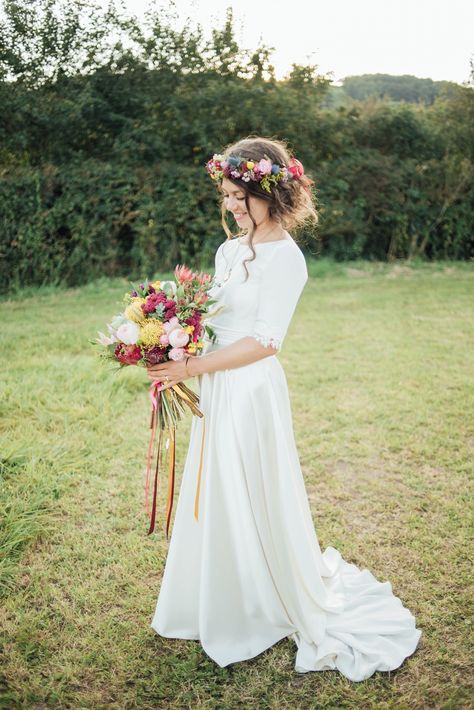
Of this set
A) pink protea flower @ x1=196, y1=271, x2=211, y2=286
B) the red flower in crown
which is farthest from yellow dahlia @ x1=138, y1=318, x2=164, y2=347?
the red flower in crown

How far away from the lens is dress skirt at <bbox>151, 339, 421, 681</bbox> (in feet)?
8.56

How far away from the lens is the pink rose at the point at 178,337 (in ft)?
7.68

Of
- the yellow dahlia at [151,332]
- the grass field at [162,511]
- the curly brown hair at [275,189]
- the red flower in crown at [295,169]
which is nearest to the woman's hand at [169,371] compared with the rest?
the yellow dahlia at [151,332]

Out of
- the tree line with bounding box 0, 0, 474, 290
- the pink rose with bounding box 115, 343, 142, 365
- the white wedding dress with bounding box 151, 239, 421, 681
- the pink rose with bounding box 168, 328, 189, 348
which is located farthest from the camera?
the tree line with bounding box 0, 0, 474, 290

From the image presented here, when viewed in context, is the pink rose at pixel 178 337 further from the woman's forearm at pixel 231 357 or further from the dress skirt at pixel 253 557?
the dress skirt at pixel 253 557

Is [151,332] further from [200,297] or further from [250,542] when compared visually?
[250,542]

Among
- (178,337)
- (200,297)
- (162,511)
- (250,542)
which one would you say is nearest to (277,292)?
(200,297)

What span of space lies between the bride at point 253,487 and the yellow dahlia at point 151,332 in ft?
0.55

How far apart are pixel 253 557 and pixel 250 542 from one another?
76mm

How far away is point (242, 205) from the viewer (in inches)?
100.0

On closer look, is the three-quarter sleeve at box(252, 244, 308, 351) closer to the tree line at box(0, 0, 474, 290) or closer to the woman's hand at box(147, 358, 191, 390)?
the woman's hand at box(147, 358, 191, 390)

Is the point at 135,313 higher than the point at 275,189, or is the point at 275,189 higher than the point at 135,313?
the point at 275,189

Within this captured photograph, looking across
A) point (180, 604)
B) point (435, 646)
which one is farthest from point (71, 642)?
point (435, 646)

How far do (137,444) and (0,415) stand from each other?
4.23ft
